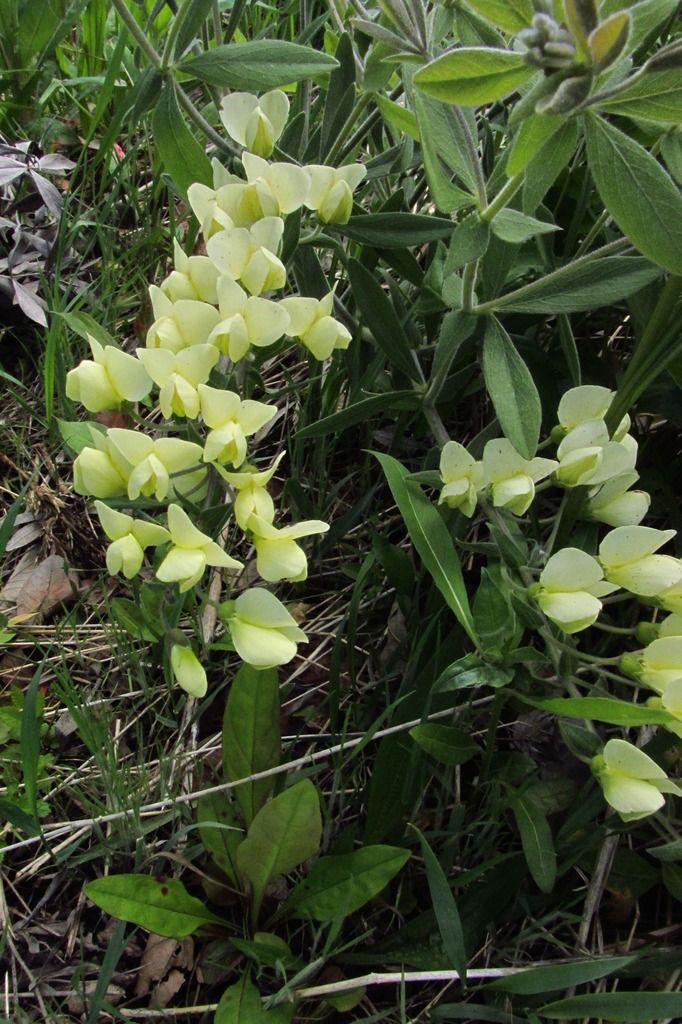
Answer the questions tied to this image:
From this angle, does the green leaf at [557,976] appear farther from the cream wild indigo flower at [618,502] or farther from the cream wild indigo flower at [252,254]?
the cream wild indigo flower at [252,254]

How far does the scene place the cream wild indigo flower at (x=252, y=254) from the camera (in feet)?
3.06

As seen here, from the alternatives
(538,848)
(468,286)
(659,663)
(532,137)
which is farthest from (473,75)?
(538,848)

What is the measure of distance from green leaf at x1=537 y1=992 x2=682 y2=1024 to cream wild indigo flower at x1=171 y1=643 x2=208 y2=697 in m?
0.53

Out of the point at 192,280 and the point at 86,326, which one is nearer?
the point at 192,280

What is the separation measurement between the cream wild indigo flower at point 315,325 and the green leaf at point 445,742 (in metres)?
0.44

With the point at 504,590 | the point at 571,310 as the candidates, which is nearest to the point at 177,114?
the point at 571,310

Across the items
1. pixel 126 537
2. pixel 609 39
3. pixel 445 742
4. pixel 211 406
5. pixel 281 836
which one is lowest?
pixel 281 836

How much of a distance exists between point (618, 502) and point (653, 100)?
0.44 meters

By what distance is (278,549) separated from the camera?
90 centimetres

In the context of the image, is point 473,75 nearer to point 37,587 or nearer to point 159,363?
point 159,363

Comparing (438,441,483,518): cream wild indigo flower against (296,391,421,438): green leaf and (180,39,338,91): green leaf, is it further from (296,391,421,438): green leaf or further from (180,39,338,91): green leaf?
(180,39,338,91): green leaf

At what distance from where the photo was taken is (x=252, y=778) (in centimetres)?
115

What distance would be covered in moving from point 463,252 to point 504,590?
37cm

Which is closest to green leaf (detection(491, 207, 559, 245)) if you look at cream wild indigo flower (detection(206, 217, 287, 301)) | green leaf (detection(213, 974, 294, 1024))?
cream wild indigo flower (detection(206, 217, 287, 301))
